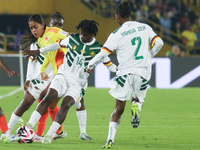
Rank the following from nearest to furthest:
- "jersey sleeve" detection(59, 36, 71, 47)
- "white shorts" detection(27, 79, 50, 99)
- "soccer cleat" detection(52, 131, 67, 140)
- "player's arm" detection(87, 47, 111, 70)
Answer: "player's arm" detection(87, 47, 111, 70) < "jersey sleeve" detection(59, 36, 71, 47) < "white shorts" detection(27, 79, 50, 99) < "soccer cleat" detection(52, 131, 67, 140)

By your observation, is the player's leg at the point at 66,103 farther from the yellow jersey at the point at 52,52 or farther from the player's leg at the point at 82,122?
the yellow jersey at the point at 52,52

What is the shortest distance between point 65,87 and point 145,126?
244 cm

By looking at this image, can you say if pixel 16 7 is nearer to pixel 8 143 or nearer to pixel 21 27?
pixel 21 27

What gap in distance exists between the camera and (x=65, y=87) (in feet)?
19.9

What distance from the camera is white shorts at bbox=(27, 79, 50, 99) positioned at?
6547 mm

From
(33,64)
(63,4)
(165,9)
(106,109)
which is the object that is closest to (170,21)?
(165,9)

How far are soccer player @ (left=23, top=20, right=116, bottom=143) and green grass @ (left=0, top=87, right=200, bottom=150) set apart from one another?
635 millimetres

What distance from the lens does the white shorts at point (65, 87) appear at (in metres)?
6.01

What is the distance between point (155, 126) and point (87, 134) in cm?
154

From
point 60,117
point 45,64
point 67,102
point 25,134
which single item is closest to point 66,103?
point 67,102

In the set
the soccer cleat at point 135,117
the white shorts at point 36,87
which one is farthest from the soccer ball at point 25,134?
the soccer cleat at point 135,117

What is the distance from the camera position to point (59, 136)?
22.0 ft

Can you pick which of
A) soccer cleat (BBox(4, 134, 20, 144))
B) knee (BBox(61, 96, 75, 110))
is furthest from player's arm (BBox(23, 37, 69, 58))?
soccer cleat (BBox(4, 134, 20, 144))

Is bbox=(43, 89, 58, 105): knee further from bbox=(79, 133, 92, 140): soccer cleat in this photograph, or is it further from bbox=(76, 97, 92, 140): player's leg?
bbox=(79, 133, 92, 140): soccer cleat
